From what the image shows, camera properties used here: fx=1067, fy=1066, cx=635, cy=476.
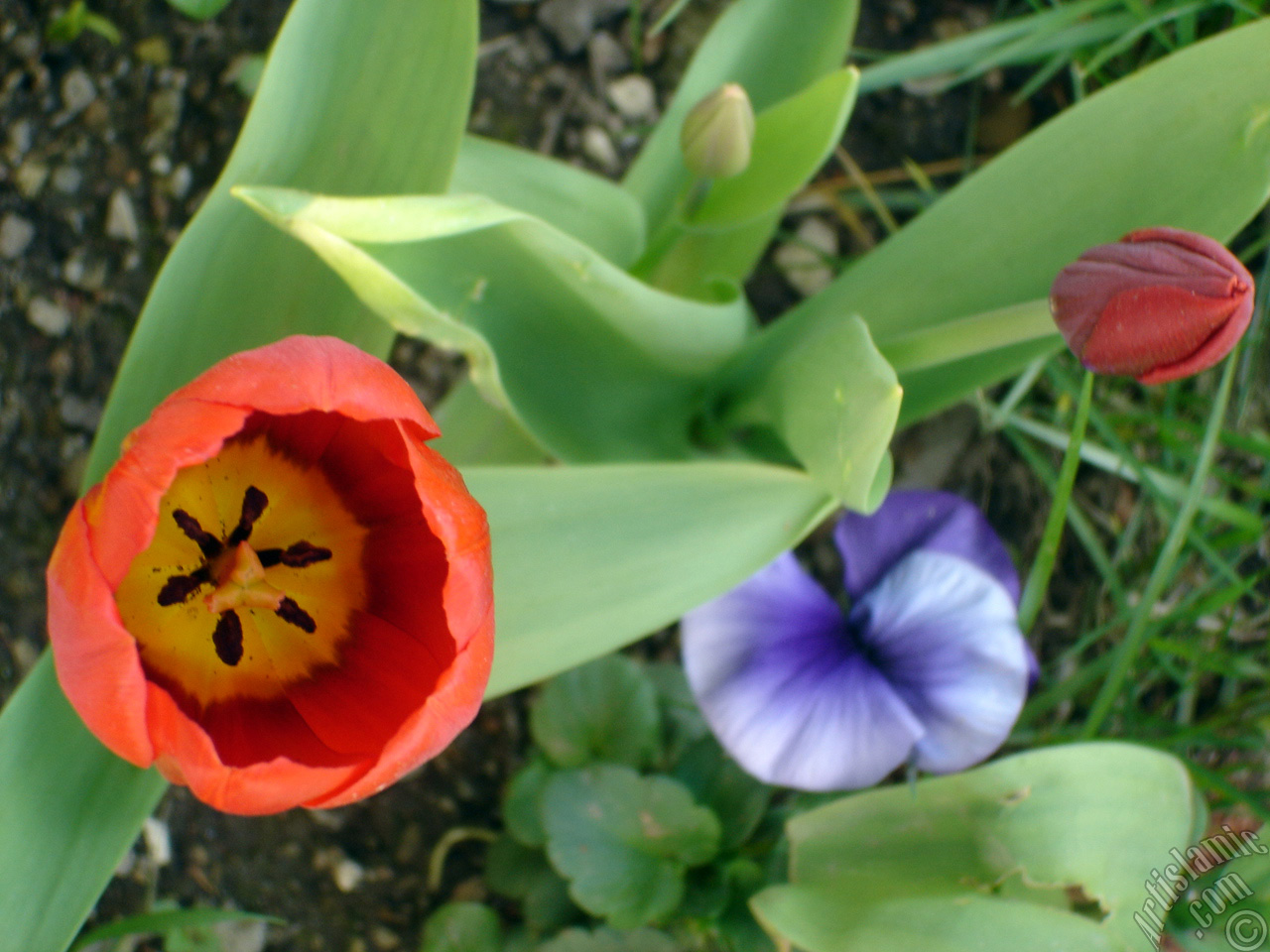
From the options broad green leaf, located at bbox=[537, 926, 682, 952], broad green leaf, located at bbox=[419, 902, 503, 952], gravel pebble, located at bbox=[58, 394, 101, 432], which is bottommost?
broad green leaf, located at bbox=[419, 902, 503, 952]

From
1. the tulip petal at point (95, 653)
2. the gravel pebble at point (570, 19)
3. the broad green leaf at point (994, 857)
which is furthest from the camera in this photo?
the gravel pebble at point (570, 19)

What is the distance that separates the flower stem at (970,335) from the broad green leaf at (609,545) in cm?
12

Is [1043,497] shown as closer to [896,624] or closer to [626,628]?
[896,624]

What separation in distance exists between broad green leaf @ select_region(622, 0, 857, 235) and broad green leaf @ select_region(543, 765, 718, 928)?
1.66 feet

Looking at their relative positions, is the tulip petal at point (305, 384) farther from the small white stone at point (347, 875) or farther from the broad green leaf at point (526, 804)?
the small white stone at point (347, 875)

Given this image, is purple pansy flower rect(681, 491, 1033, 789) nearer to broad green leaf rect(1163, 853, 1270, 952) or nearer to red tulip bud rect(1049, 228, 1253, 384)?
broad green leaf rect(1163, 853, 1270, 952)

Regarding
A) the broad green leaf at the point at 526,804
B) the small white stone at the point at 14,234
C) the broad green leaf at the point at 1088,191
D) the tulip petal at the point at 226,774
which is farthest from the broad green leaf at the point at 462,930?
the small white stone at the point at 14,234

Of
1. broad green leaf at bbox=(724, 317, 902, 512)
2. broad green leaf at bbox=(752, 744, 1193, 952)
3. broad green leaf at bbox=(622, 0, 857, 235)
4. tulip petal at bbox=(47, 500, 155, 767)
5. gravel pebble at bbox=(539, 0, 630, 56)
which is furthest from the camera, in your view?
gravel pebble at bbox=(539, 0, 630, 56)

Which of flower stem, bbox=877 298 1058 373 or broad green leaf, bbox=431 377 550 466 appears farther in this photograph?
broad green leaf, bbox=431 377 550 466

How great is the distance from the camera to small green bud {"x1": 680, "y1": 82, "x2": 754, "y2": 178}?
717mm

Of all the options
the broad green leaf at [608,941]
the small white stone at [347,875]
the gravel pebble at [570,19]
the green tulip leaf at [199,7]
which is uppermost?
the green tulip leaf at [199,7]

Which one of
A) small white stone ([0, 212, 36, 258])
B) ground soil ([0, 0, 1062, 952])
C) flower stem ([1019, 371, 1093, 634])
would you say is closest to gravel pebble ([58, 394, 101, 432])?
ground soil ([0, 0, 1062, 952])

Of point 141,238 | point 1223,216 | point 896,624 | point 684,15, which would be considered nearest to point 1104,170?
point 1223,216

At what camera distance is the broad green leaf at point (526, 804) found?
3.21 ft
